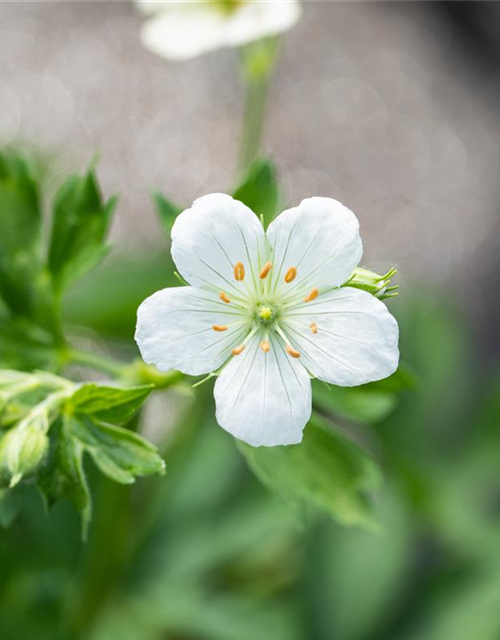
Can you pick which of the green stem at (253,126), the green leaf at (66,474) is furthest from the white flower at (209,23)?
the green leaf at (66,474)

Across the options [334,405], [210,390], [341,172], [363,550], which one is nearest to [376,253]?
[341,172]

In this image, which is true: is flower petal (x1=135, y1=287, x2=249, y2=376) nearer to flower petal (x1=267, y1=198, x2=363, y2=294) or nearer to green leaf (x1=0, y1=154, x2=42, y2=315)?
flower petal (x1=267, y1=198, x2=363, y2=294)

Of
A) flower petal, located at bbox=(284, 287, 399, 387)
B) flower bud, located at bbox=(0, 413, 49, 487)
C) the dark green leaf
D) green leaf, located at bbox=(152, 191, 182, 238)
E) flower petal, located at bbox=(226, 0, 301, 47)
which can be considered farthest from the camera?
flower petal, located at bbox=(226, 0, 301, 47)

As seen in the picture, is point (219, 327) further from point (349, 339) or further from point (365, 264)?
point (365, 264)

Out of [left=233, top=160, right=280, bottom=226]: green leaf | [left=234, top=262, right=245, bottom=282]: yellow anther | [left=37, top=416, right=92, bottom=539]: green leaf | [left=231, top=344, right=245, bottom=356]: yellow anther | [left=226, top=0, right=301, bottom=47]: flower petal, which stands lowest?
[left=37, top=416, right=92, bottom=539]: green leaf

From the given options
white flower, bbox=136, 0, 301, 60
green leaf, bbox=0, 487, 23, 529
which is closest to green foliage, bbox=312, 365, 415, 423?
green leaf, bbox=0, 487, 23, 529

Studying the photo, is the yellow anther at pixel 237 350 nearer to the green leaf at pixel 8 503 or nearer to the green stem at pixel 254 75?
the green leaf at pixel 8 503

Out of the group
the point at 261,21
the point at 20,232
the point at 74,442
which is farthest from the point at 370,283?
the point at 261,21
